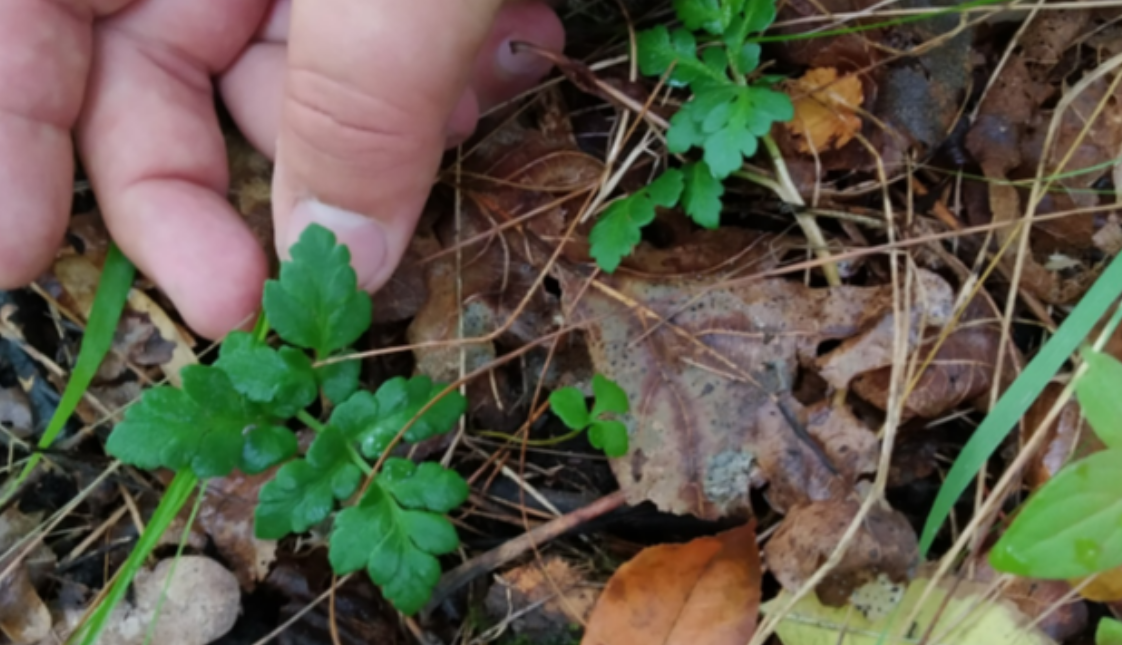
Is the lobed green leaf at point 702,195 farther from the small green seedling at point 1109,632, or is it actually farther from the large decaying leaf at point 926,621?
the small green seedling at point 1109,632

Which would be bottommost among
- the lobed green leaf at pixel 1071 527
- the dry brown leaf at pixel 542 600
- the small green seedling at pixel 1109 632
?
the dry brown leaf at pixel 542 600

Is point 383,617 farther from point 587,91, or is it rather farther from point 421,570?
point 587,91

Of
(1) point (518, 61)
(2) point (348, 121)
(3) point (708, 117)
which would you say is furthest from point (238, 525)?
(3) point (708, 117)

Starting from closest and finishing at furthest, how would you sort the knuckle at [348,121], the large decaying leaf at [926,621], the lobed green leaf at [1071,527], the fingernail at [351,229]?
the lobed green leaf at [1071,527], the knuckle at [348,121], the large decaying leaf at [926,621], the fingernail at [351,229]

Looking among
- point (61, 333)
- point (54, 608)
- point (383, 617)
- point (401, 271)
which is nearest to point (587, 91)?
point (401, 271)

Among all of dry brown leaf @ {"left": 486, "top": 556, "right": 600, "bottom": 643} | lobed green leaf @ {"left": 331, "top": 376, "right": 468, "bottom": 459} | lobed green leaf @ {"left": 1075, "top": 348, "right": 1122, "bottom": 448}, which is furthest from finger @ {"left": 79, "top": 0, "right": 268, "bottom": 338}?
lobed green leaf @ {"left": 1075, "top": 348, "right": 1122, "bottom": 448}

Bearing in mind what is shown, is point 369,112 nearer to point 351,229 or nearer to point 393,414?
point 351,229

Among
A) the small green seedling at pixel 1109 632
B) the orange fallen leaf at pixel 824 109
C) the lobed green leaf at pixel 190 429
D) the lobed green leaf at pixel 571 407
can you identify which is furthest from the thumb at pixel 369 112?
the small green seedling at pixel 1109 632
